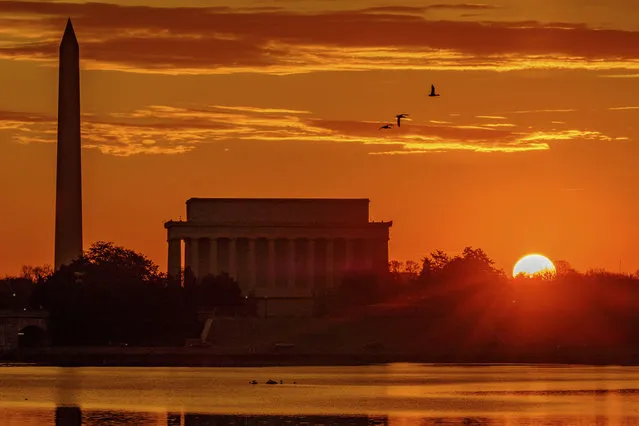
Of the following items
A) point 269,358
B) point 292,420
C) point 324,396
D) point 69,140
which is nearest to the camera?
point 292,420

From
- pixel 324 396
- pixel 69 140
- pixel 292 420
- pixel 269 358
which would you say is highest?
pixel 69 140

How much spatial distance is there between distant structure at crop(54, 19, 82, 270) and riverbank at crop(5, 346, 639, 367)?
1290 cm

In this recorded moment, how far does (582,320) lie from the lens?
176 metres

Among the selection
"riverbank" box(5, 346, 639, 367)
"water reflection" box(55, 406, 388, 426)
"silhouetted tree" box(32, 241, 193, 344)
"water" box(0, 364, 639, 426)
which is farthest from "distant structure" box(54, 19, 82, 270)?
"water reflection" box(55, 406, 388, 426)

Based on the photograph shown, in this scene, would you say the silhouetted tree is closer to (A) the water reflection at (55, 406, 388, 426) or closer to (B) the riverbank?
(B) the riverbank

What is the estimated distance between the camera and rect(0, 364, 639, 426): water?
105m

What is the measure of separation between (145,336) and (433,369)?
35.5m

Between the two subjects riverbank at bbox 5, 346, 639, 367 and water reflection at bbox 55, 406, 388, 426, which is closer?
water reflection at bbox 55, 406, 388, 426

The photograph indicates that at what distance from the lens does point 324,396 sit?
394ft

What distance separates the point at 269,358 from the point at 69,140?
24.1 meters

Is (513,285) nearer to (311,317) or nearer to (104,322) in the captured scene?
(311,317)

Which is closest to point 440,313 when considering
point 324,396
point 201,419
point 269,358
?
point 269,358

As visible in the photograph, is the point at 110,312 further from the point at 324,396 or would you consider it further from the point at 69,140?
the point at 324,396

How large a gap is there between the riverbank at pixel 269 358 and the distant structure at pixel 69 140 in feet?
42.3
